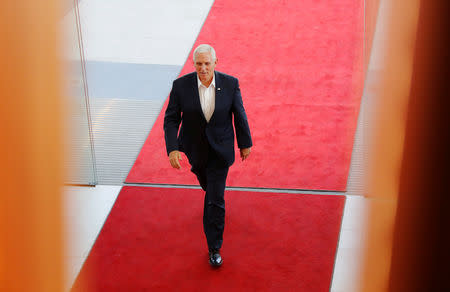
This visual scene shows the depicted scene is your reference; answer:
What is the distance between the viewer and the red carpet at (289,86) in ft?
18.3

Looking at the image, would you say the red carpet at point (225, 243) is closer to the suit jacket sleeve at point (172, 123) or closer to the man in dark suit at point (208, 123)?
the man in dark suit at point (208, 123)

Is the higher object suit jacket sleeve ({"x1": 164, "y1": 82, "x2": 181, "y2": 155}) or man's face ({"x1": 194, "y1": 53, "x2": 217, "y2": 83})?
man's face ({"x1": 194, "y1": 53, "x2": 217, "y2": 83})

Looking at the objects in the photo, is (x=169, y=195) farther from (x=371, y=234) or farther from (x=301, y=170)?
(x=371, y=234)

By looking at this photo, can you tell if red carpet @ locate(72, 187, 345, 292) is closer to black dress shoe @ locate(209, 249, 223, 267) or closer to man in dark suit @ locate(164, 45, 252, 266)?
black dress shoe @ locate(209, 249, 223, 267)

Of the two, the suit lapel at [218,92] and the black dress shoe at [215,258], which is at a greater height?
the suit lapel at [218,92]

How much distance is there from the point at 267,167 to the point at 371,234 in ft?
16.2

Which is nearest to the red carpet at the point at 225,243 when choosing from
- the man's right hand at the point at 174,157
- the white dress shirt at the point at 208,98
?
the man's right hand at the point at 174,157

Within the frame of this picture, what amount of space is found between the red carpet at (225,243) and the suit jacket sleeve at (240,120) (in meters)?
0.91

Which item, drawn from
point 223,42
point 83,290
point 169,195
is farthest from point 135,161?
point 83,290

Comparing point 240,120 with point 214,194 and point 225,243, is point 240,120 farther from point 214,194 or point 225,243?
point 225,243

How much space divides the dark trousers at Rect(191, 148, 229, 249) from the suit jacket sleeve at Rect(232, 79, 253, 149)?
8.7 inches

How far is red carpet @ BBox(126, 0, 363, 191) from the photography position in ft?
18.3

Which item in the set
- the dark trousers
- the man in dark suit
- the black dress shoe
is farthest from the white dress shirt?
the black dress shoe

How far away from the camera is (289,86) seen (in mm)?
7055
